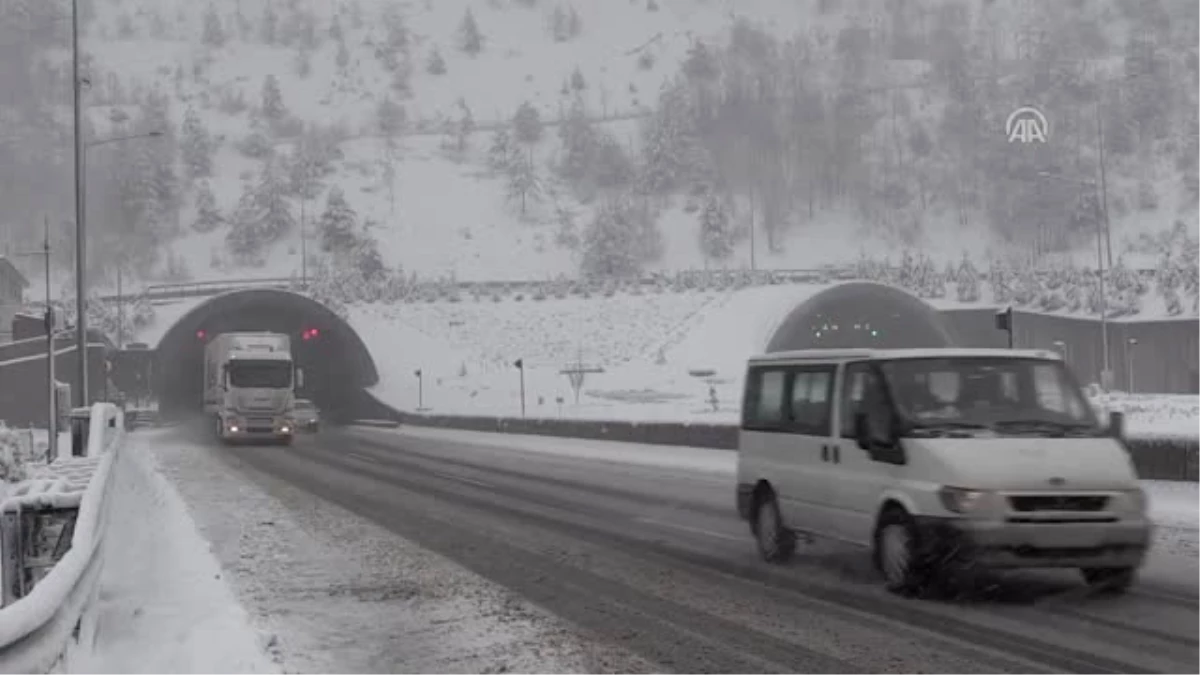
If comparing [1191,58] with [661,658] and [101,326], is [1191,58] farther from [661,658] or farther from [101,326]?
[661,658]

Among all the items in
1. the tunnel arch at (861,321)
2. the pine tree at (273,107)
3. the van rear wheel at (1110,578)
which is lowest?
the van rear wheel at (1110,578)

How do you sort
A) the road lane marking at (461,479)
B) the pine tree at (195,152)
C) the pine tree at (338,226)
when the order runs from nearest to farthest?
1. the road lane marking at (461,479)
2. the pine tree at (338,226)
3. the pine tree at (195,152)

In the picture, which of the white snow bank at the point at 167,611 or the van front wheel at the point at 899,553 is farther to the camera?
the van front wheel at the point at 899,553

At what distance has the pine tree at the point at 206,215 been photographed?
14050cm

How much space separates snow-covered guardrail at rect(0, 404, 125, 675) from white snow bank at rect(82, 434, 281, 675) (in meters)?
0.44

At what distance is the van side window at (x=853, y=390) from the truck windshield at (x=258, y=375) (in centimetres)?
3393

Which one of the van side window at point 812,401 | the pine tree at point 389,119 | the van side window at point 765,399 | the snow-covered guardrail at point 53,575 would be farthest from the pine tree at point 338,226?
the van side window at point 812,401

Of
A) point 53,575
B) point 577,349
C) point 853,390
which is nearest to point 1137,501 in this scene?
point 853,390

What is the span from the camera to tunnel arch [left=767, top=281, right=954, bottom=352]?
67500 millimetres

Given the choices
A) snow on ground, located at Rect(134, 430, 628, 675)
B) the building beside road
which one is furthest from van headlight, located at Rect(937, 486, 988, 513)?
the building beside road

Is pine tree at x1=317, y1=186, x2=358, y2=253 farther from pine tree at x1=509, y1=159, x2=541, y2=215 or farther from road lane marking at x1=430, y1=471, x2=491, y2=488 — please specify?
road lane marking at x1=430, y1=471, x2=491, y2=488

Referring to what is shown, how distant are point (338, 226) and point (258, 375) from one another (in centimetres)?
8327

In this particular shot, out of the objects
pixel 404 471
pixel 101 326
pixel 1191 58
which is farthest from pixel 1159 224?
pixel 404 471

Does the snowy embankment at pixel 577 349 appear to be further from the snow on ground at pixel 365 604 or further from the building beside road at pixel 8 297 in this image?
the snow on ground at pixel 365 604
